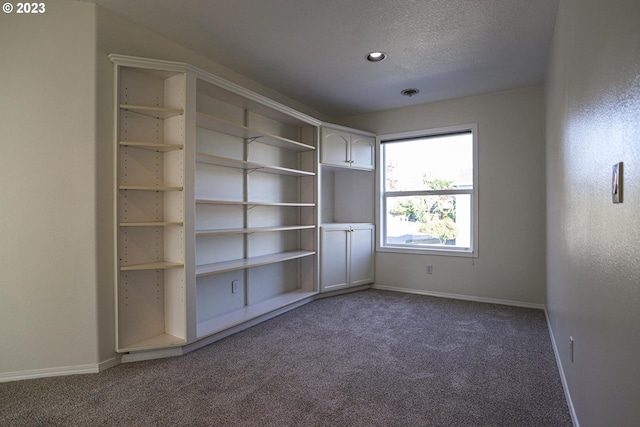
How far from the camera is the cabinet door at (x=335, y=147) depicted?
434cm

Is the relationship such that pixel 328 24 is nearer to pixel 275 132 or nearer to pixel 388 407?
pixel 275 132

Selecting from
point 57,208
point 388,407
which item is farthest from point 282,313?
point 57,208

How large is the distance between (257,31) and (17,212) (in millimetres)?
2188

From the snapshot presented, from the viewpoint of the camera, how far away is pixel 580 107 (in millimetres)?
1605

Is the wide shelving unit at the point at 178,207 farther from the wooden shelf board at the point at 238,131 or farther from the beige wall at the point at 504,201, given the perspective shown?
the beige wall at the point at 504,201

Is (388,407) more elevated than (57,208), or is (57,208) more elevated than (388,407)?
(57,208)

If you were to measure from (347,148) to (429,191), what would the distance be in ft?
4.12

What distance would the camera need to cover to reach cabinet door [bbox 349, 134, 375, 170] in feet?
15.3

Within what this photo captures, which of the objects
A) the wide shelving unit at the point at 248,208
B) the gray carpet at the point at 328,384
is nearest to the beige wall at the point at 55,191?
the gray carpet at the point at 328,384

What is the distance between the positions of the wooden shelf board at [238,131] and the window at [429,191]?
139 cm

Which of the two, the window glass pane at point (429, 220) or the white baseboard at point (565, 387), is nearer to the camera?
the white baseboard at point (565, 387)

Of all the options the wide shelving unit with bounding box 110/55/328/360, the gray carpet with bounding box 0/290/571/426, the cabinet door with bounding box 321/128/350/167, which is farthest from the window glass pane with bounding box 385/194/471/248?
the wide shelving unit with bounding box 110/55/328/360

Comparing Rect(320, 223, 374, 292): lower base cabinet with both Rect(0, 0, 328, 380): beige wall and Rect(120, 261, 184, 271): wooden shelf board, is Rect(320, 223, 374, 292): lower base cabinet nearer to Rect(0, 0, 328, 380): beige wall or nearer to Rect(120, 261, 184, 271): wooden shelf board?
Rect(120, 261, 184, 271): wooden shelf board

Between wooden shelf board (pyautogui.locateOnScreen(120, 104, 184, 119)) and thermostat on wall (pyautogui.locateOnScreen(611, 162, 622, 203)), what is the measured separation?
8.62 ft
